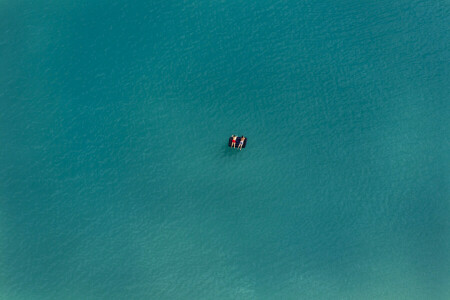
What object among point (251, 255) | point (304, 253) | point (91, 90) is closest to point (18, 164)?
point (91, 90)

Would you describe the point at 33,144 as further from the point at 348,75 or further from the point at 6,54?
the point at 348,75

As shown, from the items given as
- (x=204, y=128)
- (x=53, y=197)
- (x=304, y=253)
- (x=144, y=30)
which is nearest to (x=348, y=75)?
(x=204, y=128)

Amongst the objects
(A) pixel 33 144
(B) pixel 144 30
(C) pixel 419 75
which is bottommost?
(A) pixel 33 144

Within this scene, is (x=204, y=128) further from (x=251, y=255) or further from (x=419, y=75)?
(x=419, y=75)

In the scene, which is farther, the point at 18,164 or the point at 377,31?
the point at 377,31

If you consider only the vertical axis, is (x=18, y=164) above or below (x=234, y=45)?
below

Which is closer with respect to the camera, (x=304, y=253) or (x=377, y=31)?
(x=304, y=253)
